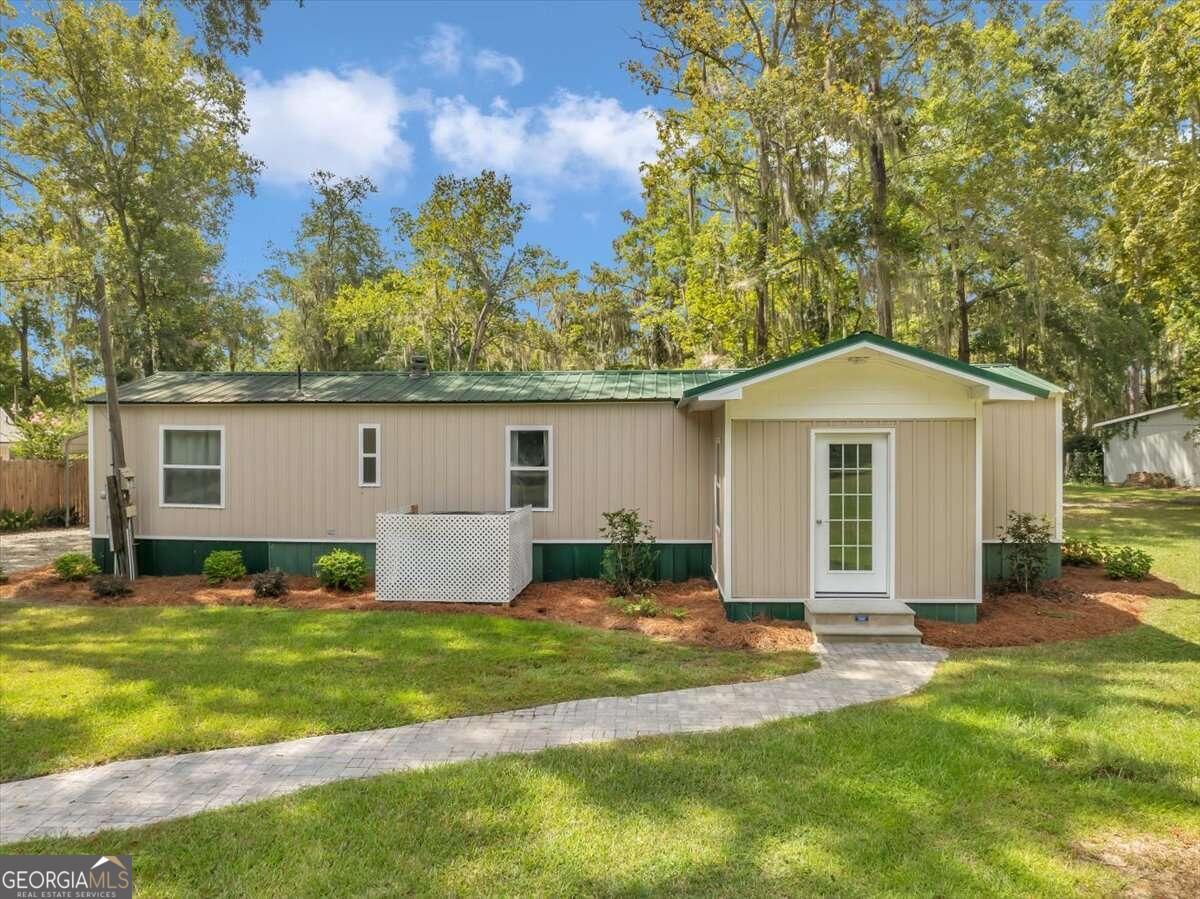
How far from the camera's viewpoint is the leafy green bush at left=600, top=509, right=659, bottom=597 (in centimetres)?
839

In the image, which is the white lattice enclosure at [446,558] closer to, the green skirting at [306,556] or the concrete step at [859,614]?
the green skirting at [306,556]

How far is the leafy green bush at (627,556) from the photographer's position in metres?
8.39

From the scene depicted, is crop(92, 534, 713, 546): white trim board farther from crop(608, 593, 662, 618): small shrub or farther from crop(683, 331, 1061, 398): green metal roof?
crop(683, 331, 1061, 398): green metal roof

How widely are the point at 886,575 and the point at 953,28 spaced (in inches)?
490

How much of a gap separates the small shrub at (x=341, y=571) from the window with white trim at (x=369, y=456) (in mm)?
1215

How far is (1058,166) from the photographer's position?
16906mm

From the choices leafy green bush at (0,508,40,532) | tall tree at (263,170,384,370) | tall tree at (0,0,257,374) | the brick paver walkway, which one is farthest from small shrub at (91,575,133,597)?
tall tree at (263,170,384,370)

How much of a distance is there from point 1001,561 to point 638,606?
16.7 ft

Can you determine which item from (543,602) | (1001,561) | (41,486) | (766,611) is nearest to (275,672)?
(543,602)

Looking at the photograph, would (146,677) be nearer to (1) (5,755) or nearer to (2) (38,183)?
(1) (5,755)

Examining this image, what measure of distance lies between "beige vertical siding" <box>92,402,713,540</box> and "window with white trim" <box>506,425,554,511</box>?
155mm

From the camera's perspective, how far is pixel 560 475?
357 inches

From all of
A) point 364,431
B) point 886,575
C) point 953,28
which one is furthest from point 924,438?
point 953,28

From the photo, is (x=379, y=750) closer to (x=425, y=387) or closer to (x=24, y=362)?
(x=425, y=387)
